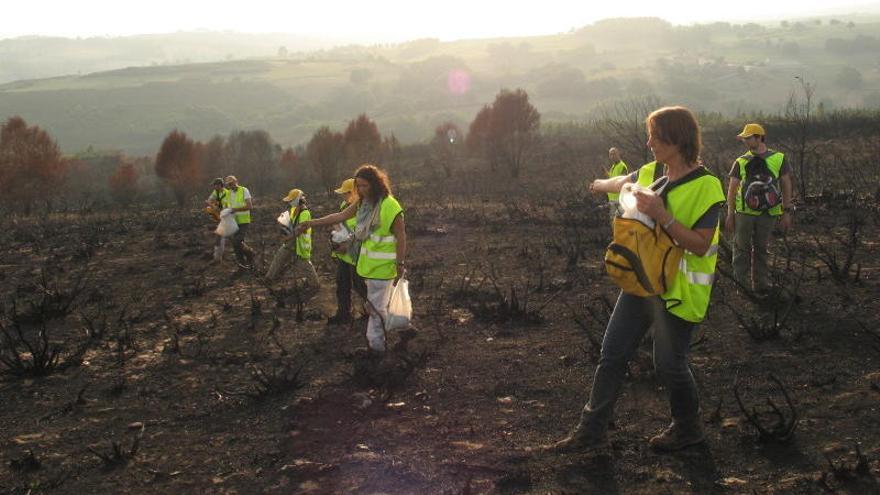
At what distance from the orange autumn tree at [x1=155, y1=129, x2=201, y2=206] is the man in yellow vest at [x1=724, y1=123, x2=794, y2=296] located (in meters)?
35.4

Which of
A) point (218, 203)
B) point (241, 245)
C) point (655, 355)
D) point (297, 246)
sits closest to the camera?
point (655, 355)

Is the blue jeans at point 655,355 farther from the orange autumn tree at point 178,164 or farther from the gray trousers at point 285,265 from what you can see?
the orange autumn tree at point 178,164

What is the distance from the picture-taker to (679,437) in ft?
11.8

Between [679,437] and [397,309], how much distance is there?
2.67 m

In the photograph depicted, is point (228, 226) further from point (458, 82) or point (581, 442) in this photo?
point (458, 82)

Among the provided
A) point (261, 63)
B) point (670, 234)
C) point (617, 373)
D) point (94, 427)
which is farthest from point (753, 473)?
point (261, 63)

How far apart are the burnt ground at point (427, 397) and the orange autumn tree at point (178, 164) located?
31.0 meters

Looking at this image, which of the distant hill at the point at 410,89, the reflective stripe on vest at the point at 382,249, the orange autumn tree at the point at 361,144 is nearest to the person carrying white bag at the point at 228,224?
the reflective stripe on vest at the point at 382,249

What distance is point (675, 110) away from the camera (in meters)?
3.10

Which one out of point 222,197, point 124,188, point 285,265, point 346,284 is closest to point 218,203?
point 222,197

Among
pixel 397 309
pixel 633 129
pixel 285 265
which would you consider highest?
pixel 633 129

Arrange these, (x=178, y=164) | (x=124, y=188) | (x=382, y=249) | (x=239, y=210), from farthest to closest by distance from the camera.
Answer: (x=178, y=164) → (x=124, y=188) → (x=239, y=210) → (x=382, y=249)

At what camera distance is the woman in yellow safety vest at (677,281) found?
120 inches

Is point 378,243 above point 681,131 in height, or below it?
below
